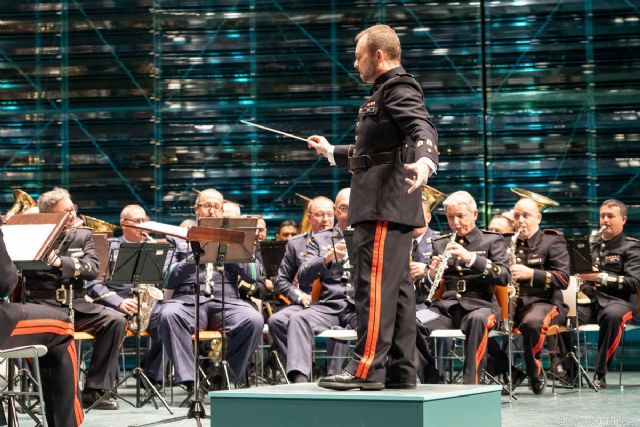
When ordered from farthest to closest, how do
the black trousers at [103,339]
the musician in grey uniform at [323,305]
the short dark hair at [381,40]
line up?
the black trousers at [103,339]
the musician in grey uniform at [323,305]
the short dark hair at [381,40]

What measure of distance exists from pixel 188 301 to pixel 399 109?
143 inches

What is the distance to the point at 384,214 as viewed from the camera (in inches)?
168

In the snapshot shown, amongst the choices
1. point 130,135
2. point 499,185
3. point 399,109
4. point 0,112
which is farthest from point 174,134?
point 399,109

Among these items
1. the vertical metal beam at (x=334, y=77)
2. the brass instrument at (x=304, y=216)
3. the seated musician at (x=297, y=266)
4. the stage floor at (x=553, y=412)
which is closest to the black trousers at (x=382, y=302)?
the stage floor at (x=553, y=412)

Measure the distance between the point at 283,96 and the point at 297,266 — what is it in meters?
3.48

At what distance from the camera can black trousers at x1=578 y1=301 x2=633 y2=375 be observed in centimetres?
831

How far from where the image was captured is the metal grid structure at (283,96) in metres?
10.6

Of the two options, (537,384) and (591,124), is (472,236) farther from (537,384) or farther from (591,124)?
(591,124)

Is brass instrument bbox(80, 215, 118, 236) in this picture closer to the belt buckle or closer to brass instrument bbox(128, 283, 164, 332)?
brass instrument bbox(128, 283, 164, 332)

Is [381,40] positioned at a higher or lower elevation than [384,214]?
higher

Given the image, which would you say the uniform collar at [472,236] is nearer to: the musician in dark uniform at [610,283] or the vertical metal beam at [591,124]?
the musician in dark uniform at [610,283]

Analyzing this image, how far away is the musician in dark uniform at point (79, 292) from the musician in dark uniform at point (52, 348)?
1545 millimetres

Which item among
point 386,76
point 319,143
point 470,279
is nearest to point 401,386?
point 319,143

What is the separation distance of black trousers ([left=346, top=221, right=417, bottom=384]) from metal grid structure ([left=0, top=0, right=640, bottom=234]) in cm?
628
